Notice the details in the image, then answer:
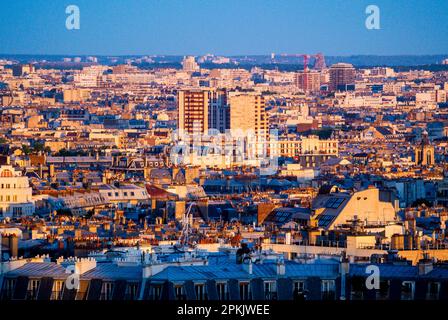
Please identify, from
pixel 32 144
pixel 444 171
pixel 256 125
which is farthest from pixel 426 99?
pixel 444 171

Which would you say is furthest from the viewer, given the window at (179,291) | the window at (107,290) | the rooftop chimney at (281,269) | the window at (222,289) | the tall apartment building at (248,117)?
the tall apartment building at (248,117)

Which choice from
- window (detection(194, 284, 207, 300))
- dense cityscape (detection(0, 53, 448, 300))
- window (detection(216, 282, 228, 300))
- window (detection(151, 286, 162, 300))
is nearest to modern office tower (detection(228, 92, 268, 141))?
dense cityscape (detection(0, 53, 448, 300))

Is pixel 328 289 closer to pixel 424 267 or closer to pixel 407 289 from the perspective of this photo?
pixel 407 289

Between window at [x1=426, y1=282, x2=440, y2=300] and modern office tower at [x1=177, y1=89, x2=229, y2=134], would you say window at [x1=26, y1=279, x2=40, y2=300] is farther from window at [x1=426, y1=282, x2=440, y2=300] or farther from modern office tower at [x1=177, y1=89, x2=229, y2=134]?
modern office tower at [x1=177, y1=89, x2=229, y2=134]

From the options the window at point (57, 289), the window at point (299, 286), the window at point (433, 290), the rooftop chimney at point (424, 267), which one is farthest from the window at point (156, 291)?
the rooftop chimney at point (424, 267)

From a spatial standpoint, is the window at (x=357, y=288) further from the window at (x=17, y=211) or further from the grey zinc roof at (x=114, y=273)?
the window at (x=17, y=211)

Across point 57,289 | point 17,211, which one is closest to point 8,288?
point 57,289
